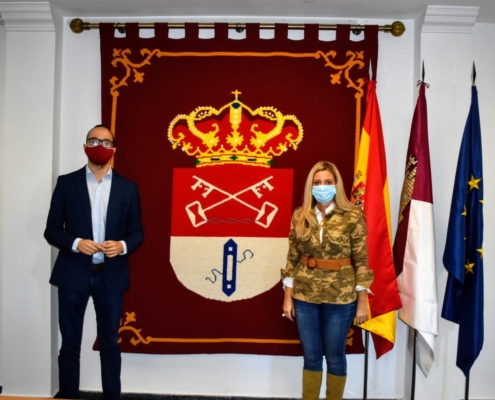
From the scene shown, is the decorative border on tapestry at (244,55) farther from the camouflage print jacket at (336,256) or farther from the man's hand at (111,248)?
the man's hand at (111,248)

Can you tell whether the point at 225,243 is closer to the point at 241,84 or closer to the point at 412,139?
the point at 241,84

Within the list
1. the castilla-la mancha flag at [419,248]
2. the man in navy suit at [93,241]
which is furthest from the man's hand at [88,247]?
the castilla-la mancha flag at [419,248]

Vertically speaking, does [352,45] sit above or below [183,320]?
above

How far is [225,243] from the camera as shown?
8.41ft

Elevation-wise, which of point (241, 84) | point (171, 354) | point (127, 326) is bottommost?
point (171, 354)

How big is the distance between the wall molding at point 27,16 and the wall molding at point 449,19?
2.21 meters

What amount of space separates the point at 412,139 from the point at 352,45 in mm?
689

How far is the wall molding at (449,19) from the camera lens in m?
2.42

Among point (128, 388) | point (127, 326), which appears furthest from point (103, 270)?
point (128, 388)

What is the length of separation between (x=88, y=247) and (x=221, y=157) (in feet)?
3.09

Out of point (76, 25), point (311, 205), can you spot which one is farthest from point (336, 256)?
point (76, 25)

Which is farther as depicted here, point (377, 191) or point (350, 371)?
point (350, 371)

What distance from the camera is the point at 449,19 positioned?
245cm

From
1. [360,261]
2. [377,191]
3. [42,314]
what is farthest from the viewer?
[42,314]
